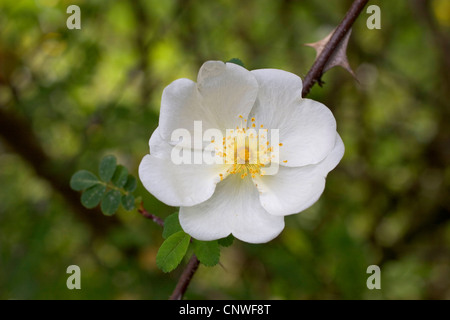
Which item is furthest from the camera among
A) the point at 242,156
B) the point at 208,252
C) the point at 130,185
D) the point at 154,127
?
the point at 154,127

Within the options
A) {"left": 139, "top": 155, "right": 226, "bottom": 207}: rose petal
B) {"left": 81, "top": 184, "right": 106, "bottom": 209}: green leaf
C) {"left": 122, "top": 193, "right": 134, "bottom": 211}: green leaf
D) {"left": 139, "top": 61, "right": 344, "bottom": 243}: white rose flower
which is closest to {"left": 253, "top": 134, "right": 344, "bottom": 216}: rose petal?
{"left": 139, "top": 61, "right": 344, "bottom": 243}: white rose flower

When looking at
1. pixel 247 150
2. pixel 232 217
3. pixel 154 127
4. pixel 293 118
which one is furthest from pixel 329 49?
pixel 154 127

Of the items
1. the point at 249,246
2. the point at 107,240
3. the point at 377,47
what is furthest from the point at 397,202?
the point at 107,240

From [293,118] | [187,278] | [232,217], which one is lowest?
[187,278]

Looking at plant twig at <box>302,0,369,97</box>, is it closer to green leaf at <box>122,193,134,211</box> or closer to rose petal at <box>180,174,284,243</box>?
rose petal at <box>180,174,284,243</box>

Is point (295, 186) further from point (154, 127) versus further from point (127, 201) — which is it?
point (154, 127)

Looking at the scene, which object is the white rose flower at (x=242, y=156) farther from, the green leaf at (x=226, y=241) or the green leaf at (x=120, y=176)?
the green leaf at (x=120, y=176)

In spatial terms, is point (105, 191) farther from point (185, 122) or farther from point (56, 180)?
point (56, 180)

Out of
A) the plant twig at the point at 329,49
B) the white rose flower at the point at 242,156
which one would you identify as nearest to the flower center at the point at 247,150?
the white rose flower at the point at 242,156
